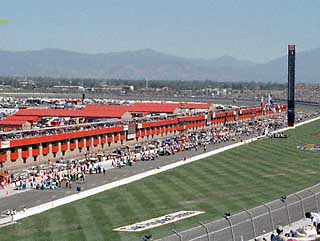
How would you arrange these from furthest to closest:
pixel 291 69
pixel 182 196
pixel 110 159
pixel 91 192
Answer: pixel 291 69 < pixel 110 159 < pixel 91 192 < pixel 182 196

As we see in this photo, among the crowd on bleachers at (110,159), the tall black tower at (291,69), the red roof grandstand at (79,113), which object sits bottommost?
the crowd on bleachers at (110,159)

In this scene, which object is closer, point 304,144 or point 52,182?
point 52,182

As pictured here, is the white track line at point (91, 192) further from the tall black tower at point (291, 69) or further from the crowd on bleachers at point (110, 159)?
the tall black tower at point (291, 69)

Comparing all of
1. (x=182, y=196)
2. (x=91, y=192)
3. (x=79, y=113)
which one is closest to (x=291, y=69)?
(x=79, y=113)

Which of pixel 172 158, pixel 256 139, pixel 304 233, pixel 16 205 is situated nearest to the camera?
pixel 304 233

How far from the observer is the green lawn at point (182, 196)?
110ft

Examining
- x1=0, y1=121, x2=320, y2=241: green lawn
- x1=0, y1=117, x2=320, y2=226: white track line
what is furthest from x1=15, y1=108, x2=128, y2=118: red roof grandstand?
x1=0, y1=121, x2=320, y2=241: green lawn

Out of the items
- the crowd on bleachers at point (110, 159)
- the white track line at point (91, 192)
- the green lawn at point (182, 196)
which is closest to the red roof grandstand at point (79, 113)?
the crowd on bleachers at point (110, 159)

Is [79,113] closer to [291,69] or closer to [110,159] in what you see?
[291,69]

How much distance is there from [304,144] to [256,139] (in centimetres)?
839

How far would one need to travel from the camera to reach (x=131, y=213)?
37.9m

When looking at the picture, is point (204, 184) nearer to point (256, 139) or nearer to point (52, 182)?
point (52, 182)

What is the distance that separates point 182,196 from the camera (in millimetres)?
43781

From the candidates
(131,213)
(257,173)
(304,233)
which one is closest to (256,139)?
(257,173)
